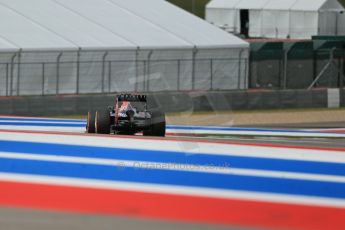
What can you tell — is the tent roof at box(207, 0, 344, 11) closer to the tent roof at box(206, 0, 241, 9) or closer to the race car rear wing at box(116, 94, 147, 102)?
the tent roof at box(206, 0, 241, 9)

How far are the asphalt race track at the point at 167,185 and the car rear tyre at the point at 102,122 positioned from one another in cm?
213

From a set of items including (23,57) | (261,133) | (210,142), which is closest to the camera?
(210,142)

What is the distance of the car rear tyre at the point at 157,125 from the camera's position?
32.5ft

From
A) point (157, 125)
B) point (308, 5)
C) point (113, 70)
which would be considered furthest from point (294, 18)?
point (157, 125)

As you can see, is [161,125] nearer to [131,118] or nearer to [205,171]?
[131,118]

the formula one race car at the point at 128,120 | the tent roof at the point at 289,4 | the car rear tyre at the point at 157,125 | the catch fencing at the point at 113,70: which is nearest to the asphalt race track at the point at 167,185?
the car rear tyre at the point at 157,125

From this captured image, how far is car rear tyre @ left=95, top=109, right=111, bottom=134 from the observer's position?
10406 mm

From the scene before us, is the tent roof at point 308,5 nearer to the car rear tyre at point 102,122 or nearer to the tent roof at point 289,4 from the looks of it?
the tent roof at point 289,4

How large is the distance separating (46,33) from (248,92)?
6137mm

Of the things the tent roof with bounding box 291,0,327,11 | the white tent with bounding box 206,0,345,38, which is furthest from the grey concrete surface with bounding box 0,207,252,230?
the tent roof with bounding box 291,0,327,11

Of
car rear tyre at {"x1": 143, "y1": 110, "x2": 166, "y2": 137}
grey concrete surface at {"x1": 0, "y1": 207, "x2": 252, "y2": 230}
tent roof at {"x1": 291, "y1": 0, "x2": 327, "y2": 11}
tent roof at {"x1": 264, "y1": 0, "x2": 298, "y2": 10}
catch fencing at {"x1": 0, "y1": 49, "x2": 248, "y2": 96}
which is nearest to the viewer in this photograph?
grey concrete surface at {"x1": 0, "y1": 207, "x2": 252, "y2": 230}

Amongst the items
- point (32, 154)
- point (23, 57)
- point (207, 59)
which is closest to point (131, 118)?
point (32, 154)

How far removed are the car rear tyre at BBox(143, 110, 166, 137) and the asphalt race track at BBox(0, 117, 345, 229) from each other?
1.62 m

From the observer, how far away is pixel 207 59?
2652 cm
